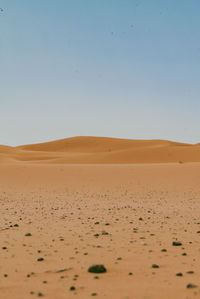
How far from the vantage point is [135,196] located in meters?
17.4

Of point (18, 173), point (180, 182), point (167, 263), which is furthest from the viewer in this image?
point (18, 173)

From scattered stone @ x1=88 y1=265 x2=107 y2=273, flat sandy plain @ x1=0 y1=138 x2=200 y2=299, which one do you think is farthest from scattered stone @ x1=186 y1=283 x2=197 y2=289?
scattered stone @ x1=88 y1=265 x2=107 y2=273

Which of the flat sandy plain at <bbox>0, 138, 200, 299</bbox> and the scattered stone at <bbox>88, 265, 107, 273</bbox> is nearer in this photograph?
the flat sandy plain at <bbox>0, 138, 200, 299</bbox>

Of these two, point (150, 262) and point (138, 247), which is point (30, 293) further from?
point (138, 247)

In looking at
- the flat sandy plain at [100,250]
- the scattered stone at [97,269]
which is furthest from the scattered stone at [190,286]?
the scattered stone at [97,269]

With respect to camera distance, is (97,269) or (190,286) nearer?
(190,286)

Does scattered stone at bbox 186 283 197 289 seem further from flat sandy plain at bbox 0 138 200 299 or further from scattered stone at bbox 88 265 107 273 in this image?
scattered stone at bbox 88 265 107 273

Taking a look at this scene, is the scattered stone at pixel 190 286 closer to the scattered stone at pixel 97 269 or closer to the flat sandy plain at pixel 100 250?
the flat sandy plain at pixel 100 250

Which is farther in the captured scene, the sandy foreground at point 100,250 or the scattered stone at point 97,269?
the scattered stone at point 97,269

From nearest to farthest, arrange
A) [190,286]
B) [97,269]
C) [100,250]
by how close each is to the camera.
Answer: [190,286], [97,269], [100,250]

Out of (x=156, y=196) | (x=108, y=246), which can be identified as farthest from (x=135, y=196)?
(x=108, y=246)

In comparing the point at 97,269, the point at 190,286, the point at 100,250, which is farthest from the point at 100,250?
the point at 190,286

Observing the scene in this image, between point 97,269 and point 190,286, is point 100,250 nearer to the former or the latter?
point 97,269

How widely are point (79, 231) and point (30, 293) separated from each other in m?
4.01
